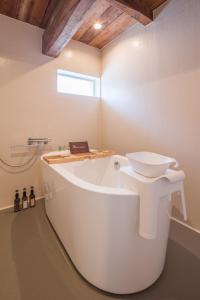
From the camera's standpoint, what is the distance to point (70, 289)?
1153 millimetres

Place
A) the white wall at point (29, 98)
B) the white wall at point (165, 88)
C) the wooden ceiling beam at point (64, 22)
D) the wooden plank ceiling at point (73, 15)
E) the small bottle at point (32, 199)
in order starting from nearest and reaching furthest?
1. the wooden ceiling beam at point (64, 22)
2. the wooden plank ceiling at point (73, 15)
3. the white wall at point (165, 88)
4. the white wall at point (29, 98)
5. the small bottle at point (32, 199)

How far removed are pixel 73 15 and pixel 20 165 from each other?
198 cm

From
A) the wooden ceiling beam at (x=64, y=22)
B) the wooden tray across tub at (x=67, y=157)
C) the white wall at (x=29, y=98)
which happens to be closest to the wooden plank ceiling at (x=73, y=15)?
the wooden ceiling beam at (x=64, y=22)

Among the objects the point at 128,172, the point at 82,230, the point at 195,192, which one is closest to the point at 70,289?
the point at 82,230

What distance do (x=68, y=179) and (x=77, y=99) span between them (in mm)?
1912

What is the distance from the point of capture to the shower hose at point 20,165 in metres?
2.29

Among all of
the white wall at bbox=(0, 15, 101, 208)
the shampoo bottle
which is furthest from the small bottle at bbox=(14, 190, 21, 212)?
the white wall at bbox=(0, 15, 101, 208)

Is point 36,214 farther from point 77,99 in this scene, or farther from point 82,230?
point 77,99

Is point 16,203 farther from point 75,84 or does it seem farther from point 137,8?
point 137,8

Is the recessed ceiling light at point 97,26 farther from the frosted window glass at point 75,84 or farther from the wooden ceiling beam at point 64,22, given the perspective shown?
the frosted window glass at point 75,84

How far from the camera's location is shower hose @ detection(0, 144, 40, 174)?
7.50 ft

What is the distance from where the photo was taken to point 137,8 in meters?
1.89

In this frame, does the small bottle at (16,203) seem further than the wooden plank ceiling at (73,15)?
Yes

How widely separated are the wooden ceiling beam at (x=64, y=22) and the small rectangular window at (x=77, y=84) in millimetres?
A: 459
